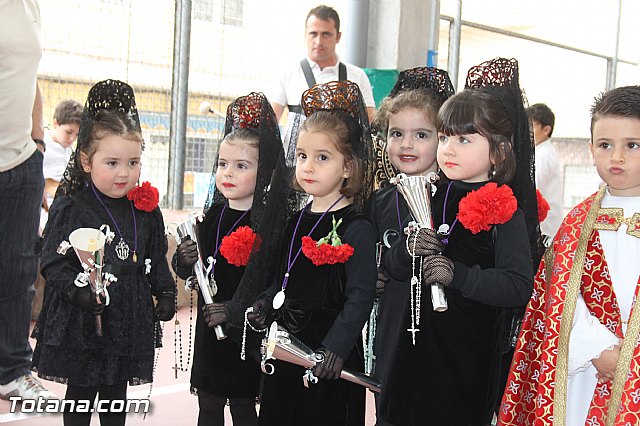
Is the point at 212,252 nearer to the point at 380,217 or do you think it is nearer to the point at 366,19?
the point at 380,217

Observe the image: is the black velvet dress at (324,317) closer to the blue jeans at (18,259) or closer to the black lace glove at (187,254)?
the black lace glove at (187,254)

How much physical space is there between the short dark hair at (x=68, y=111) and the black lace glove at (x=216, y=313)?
3.69 m

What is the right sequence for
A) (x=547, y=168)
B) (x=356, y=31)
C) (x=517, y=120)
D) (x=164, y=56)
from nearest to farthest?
(x=517, y=120)
(x=547, y=168)
(x=164, y=56)
(x=356, y=31)

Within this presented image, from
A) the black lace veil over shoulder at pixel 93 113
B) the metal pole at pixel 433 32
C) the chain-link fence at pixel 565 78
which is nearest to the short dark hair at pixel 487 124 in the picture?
the black lace veil over shoulder at pixel 93 113

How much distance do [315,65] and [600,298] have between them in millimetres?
3868

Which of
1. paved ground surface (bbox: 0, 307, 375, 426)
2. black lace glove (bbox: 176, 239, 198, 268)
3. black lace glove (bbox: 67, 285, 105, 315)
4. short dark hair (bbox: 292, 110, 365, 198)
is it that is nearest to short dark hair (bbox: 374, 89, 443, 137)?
short dark hair (bbox: 292, 110, 365, 198)

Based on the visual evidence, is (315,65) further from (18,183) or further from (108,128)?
(108,128)

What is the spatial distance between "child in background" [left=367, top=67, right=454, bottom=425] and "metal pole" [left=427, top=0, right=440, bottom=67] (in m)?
5.06

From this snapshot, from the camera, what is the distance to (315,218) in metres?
2.83

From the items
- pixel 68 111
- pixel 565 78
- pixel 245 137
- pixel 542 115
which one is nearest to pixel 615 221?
pixel 245 137

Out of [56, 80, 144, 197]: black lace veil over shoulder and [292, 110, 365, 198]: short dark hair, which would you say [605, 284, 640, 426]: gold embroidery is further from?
[56, 80, 144, 197]: black lace veil over shoulder

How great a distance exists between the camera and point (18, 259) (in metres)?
4.00

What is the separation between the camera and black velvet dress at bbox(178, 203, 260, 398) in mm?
3129

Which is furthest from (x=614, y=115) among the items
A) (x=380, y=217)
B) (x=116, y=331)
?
(x=116, y=331)
